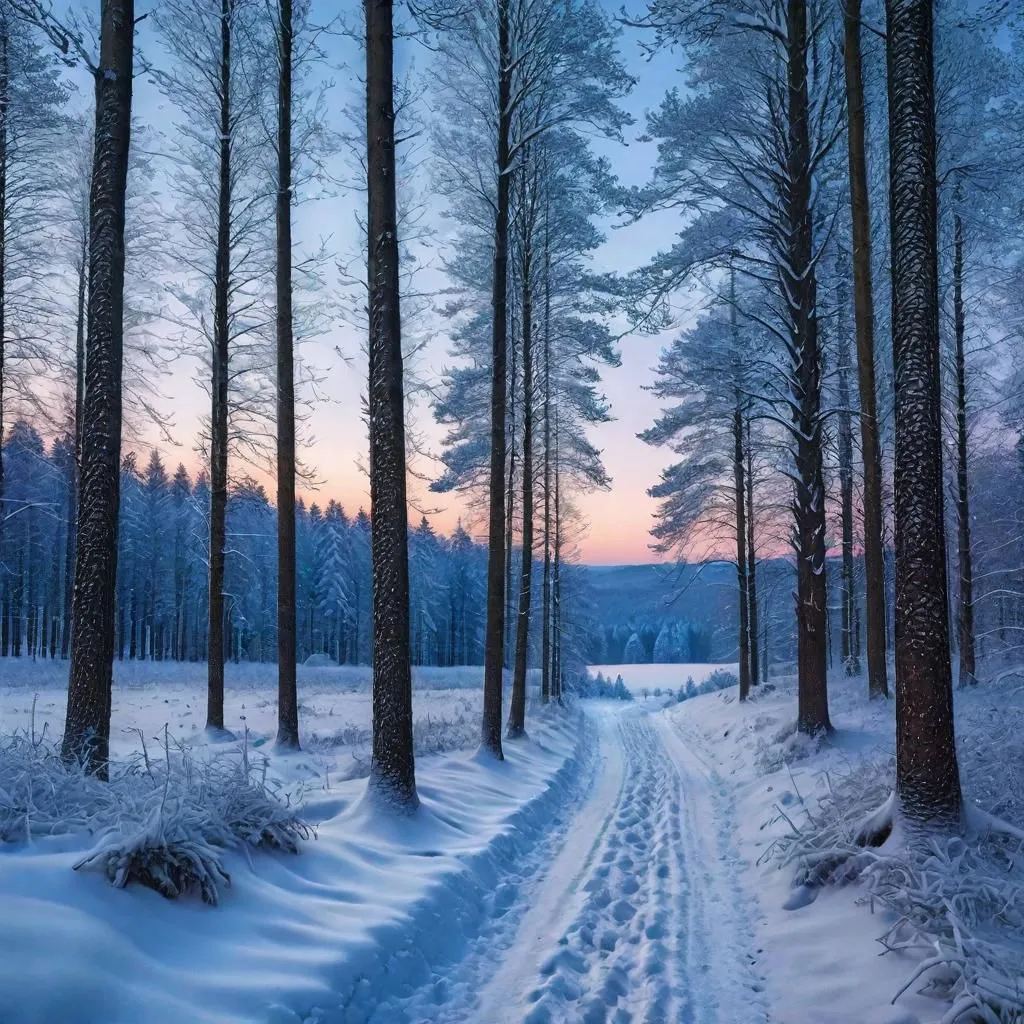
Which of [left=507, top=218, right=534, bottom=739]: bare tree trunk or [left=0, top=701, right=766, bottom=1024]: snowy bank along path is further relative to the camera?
[left=507, top=218, right=534, bottom=739]: bare tree trunk

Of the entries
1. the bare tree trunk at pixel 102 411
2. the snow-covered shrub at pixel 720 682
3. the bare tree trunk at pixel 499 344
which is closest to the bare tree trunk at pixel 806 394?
the bare tree trunk at pixel 499 344

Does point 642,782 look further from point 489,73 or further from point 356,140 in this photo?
point 489,73

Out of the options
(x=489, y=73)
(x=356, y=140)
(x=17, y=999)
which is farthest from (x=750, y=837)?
(x=489, y=73)

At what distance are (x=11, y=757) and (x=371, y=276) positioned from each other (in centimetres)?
516

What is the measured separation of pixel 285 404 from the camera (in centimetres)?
1123

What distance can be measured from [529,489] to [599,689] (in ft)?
110

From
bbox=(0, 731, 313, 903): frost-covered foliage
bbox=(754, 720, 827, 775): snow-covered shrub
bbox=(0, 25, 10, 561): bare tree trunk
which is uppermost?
bbox=(0, 25, 10, 561): bare tree trunk

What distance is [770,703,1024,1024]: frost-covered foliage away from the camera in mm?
3209

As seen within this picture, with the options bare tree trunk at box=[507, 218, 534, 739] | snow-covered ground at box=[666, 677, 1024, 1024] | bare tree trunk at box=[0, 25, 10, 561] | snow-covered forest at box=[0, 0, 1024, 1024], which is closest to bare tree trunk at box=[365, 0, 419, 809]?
snow-covered forest at box=[0, 0, 1024, 1024]

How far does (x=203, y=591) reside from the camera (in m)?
45.1

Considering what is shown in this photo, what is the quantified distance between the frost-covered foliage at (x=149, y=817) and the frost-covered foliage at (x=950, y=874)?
3.95 metres

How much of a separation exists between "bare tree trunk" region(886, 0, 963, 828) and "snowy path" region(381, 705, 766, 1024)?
183 cm

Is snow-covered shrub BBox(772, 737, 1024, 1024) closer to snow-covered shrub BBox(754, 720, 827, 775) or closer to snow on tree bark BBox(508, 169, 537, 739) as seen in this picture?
snow-covered shrub BBox(754, 720, 827, 775)

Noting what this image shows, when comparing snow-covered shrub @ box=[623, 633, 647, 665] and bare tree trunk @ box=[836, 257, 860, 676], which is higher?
bare tree trunk @ box=[836, 257, 860, 676]
